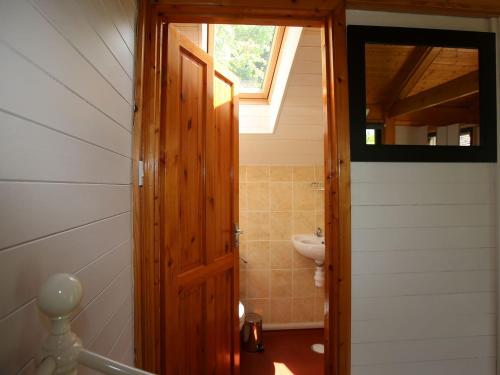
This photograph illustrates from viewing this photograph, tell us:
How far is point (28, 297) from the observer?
1.51 ft

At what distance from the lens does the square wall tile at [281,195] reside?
8.21 feet

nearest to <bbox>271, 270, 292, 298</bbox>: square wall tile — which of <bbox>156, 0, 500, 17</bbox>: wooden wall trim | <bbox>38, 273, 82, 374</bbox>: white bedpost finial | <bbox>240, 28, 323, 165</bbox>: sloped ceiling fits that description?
<bbox>240, 28, 323, 165</bbox>: sloped ceiling

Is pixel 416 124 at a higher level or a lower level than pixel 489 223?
higher

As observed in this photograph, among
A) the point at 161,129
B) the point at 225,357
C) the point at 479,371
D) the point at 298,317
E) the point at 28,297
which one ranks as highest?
the point at 161,129

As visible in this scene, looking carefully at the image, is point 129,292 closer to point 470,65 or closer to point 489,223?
point 489,223

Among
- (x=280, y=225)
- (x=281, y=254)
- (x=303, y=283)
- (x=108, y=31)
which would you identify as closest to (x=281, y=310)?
(x=303, y=283)

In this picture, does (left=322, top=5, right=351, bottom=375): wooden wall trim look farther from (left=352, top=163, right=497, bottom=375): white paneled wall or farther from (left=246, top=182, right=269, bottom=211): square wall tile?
(left=246, top=182, right=269, bottom=211): square wall tile

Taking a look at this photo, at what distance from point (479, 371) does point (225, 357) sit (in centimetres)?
135

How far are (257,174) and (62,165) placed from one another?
198 centimetres

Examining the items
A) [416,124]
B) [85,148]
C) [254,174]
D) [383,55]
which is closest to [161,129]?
[85,148]

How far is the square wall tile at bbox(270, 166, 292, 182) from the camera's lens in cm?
249

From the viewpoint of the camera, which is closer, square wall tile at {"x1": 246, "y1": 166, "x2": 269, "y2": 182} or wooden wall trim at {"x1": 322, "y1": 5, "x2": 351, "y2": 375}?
wooden wall trim at {"x1": 322, "y1": 5, "x2": 351, "y2": 375}

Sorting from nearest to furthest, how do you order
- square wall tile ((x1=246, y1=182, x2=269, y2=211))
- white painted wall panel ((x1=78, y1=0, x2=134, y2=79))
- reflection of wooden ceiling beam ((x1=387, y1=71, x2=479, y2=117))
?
white painted wall panel ((x1=78, y1=0, x2=134, y2=79))
reflection of wooden ceiling beam ((x1=387, y1=71, x2=479, y2=117))
square wall tile ((x1=246, y1=182, x2=269, y2=211))

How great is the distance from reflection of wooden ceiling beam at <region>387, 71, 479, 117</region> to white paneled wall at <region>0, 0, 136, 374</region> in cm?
123
